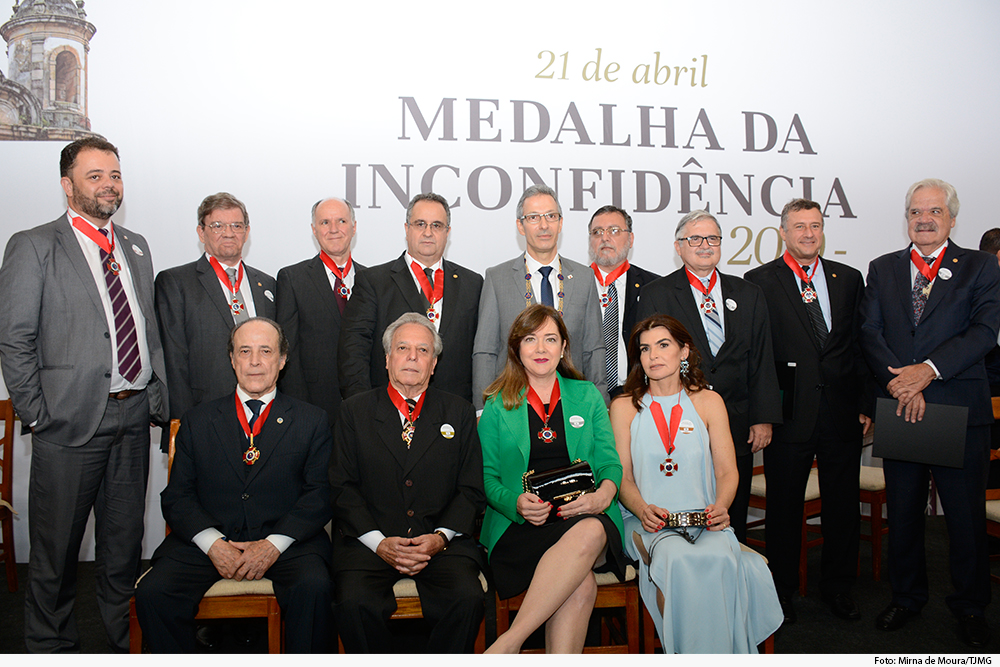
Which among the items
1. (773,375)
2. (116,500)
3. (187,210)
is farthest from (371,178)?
(773,375)

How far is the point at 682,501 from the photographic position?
2.57 meters

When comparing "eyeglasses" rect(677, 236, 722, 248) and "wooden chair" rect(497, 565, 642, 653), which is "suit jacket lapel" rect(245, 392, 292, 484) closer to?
"wooden chair" rect(497, 565, 642, 653)

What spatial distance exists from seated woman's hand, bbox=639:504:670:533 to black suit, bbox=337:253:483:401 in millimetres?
1052

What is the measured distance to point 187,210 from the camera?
4.20 m

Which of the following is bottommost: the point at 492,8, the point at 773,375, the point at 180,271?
the point at 773,375

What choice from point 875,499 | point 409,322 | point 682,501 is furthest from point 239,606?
point 875,499

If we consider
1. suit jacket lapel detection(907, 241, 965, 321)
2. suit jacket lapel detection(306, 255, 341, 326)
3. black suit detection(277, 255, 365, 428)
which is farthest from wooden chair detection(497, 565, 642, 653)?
suit jacket lapel detection(907, 241, 965, 321)

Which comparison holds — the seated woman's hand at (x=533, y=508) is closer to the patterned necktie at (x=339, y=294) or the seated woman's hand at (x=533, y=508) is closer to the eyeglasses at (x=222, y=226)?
the patterned necktie at (x=339, y=294)

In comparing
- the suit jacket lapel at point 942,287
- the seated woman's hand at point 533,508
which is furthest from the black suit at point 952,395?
the seated woman's hand at point 533,508

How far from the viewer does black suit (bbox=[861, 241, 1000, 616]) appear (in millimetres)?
2965

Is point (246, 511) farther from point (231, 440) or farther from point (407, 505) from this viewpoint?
point (407, 505)

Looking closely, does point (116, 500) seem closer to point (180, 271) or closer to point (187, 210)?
point (180, 271)

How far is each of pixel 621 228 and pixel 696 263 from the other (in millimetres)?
Result: 459

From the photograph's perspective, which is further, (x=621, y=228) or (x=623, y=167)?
(x=623, y=167)
